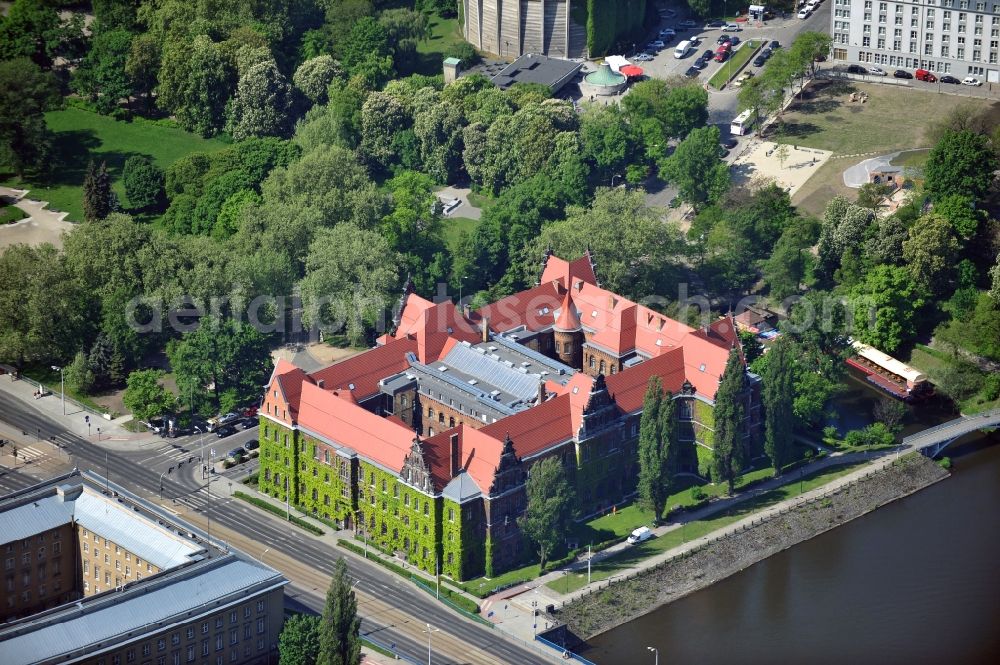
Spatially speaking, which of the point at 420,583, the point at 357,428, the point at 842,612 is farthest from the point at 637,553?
the point at 357,428

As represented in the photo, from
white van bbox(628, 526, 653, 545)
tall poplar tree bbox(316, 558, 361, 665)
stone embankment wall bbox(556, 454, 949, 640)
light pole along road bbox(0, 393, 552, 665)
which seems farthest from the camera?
white van bbox(628, 526, 653, 545)

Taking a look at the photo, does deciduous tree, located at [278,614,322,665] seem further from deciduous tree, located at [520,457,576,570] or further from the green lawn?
the green lawn

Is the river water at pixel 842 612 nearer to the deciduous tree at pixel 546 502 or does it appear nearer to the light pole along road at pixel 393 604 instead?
the light pole along road at pixel 393 604

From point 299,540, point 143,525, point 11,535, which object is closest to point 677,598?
point 299,540

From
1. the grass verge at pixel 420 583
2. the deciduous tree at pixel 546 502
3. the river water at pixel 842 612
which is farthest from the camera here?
the deciduous tree at pixel 546 502

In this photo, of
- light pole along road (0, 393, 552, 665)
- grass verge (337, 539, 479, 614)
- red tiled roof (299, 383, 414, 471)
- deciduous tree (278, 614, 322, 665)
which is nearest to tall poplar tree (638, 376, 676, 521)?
grass verge (337, 539, 479, 614)

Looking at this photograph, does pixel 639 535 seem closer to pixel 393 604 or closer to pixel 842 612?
pixel 842 612

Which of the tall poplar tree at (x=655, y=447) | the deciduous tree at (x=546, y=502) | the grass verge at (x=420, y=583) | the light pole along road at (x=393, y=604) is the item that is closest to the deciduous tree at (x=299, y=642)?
the light pole along road at (x=393, y=604)
